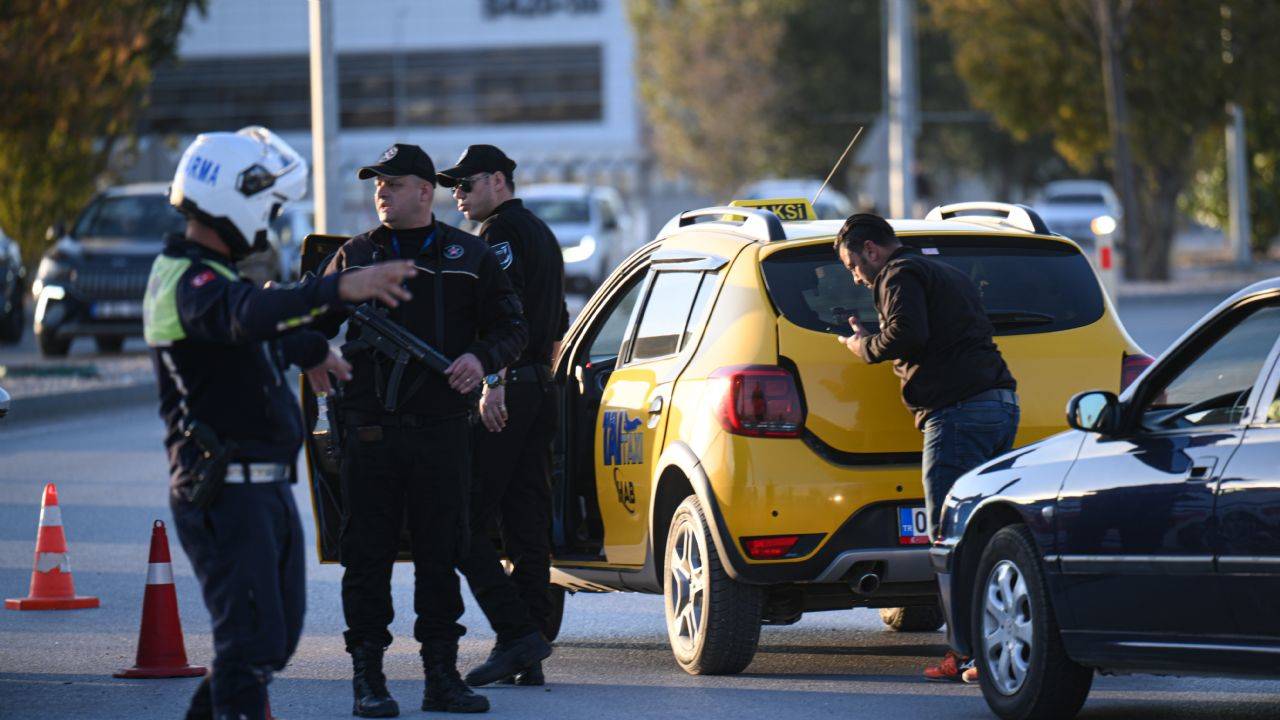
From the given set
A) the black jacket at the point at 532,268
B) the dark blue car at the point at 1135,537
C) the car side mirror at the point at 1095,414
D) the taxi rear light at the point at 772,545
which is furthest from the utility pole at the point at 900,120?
the car side mirror at the point at 1095,414

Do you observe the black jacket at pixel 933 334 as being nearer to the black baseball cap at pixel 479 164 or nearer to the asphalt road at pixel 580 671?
the asphalt road at pixel 580 671

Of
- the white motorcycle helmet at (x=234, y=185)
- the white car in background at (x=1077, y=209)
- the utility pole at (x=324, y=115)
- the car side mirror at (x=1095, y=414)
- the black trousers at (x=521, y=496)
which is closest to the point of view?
the white motorcycle helmet at (x=234, y=185)

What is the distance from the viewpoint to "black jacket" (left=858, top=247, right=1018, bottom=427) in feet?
24.4

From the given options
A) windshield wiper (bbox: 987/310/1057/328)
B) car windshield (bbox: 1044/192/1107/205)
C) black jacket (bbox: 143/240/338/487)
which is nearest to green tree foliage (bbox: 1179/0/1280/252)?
car windshield (bbox: 1044/192/1107/205)

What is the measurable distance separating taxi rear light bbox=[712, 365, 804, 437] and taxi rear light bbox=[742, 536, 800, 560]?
35cm

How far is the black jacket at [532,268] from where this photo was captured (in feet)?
26.8

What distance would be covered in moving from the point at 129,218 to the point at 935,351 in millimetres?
19271

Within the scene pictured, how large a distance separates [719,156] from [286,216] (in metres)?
35.7

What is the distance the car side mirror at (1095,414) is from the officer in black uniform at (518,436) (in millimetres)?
2109

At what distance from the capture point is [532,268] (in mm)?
8219

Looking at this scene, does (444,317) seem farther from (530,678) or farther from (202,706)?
(202,706)

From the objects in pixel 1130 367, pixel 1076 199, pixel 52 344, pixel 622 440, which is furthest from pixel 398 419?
pixel 1076 199

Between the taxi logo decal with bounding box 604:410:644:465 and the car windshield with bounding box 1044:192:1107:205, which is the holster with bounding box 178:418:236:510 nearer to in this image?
the taxi logo decal with bounding box 604:410:644:465

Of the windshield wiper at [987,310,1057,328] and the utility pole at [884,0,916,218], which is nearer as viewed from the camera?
the windshield wiper at [987,310,1057,328]
